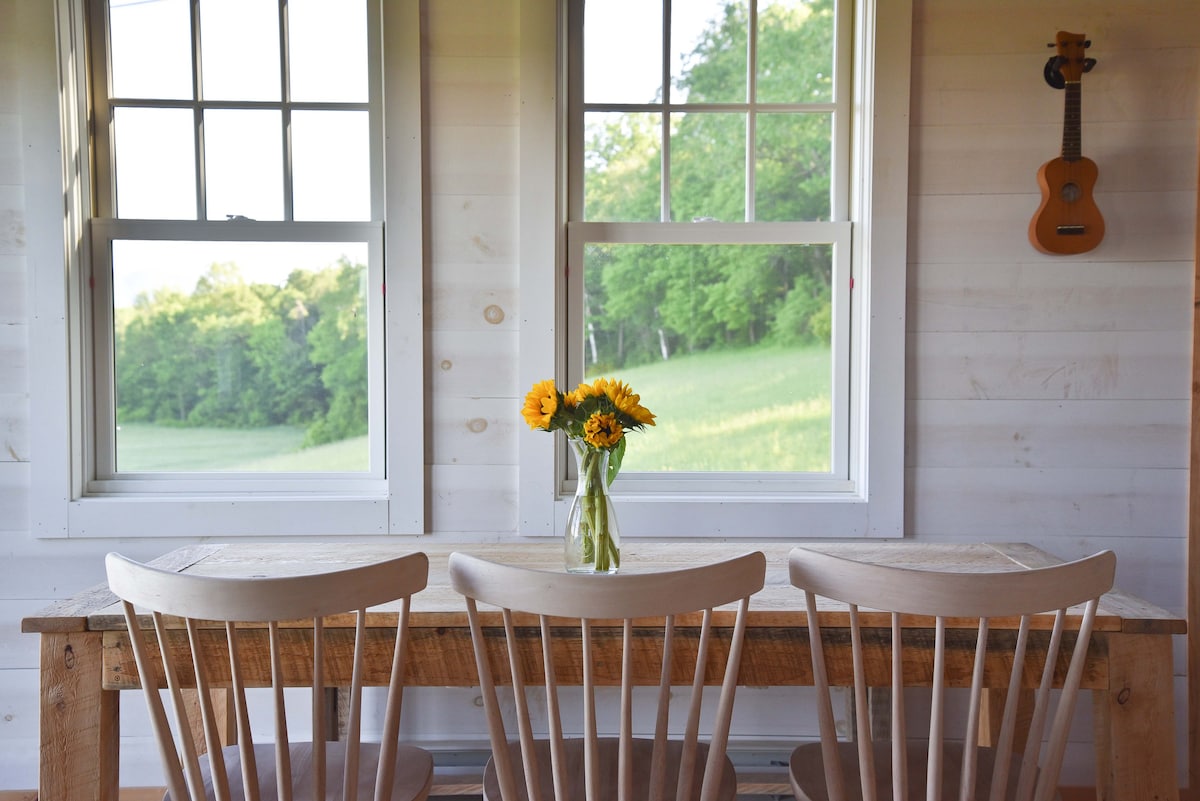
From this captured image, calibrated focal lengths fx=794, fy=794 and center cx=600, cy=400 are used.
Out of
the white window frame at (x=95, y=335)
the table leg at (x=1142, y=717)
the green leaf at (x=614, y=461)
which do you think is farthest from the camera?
the white window frame at (x=95, y=335)

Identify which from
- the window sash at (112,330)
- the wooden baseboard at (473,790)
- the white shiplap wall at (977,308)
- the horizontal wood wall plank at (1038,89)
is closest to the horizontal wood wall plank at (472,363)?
the white shiplap wall at (977,308)

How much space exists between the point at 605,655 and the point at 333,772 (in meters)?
0.55

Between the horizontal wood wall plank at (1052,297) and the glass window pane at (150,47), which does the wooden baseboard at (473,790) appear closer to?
the horizontal wood wall plank at (1052,297)

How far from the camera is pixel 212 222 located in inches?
90.8

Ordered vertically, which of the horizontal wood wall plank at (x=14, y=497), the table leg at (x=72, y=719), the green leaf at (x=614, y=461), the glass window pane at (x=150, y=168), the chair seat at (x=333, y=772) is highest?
the glass window pane at (x=150, y=168)

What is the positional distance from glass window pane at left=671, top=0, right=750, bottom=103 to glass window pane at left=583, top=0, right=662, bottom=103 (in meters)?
0.06

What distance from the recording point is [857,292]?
2.31 m

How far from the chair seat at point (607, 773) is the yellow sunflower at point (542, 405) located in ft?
2.07

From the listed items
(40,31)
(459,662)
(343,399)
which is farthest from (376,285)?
(459,662)

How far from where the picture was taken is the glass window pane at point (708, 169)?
A: 7.73 feet

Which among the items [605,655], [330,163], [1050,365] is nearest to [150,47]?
[330,163]

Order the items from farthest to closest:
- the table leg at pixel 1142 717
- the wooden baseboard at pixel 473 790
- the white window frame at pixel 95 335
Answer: the white window frame at pixel 95 335 < the wooden baseboard at pixel 473 790 < the table leg at pixel 1142 717

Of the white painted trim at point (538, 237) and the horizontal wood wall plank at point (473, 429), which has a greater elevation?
the white painted trim at point (538, 237)

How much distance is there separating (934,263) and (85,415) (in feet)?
7.99
